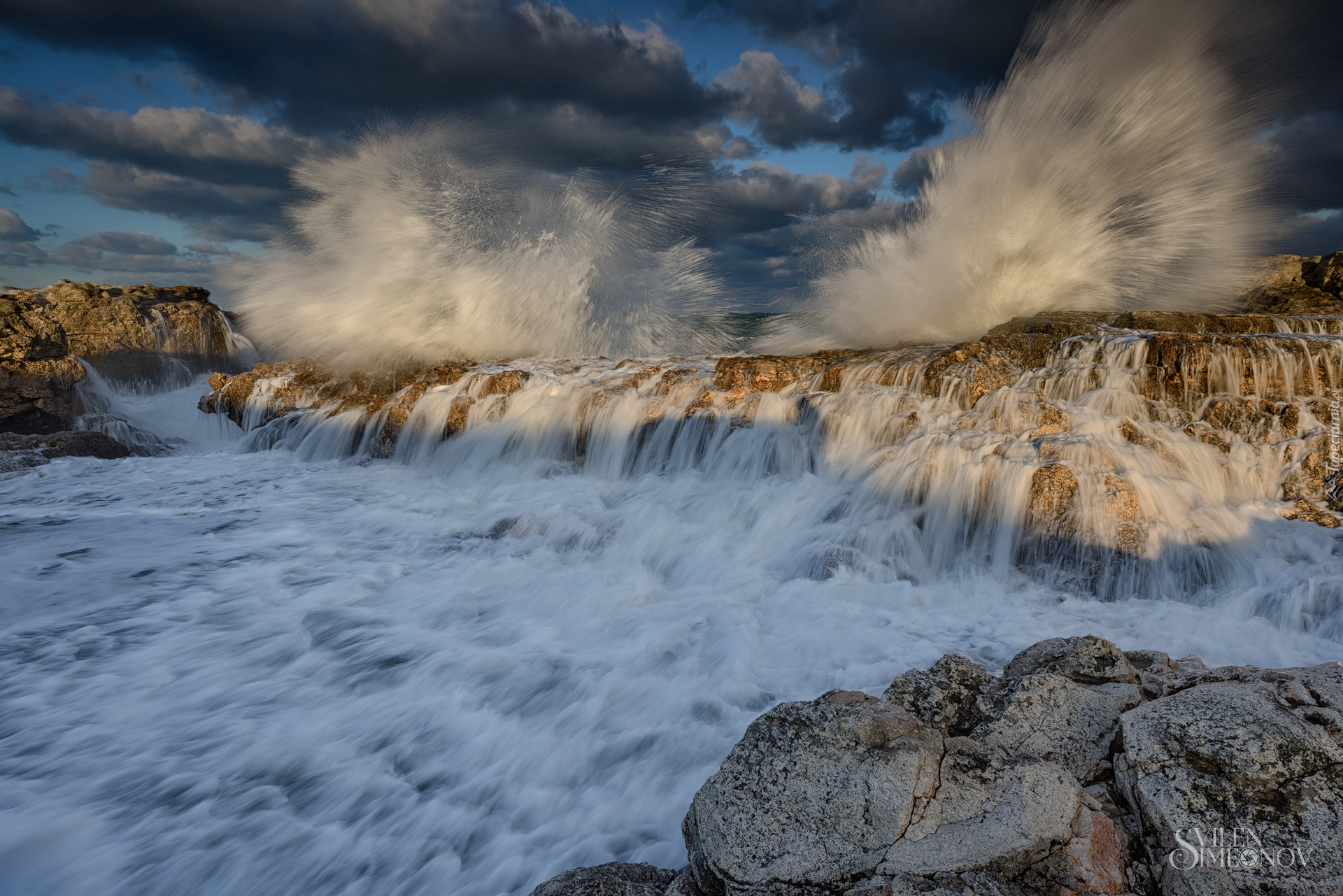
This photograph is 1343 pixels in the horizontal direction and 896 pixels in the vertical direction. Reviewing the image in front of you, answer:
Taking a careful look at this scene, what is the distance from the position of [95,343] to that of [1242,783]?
75.1ft

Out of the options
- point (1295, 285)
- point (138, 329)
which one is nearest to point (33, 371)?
point (138, 329)

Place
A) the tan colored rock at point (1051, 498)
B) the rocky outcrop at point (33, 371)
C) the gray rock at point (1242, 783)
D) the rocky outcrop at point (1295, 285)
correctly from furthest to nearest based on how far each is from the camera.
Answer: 1. the rocky outcrop at point (33, 371)
2. the rocky outcrop at point (1295, 285)
3. the tan colored rock at point (1051, 498)
4. the gray rock at point (1242, 783)

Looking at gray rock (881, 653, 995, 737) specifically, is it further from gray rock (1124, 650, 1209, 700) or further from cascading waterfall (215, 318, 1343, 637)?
cascading waterfall (215, 318, 1343, 637)

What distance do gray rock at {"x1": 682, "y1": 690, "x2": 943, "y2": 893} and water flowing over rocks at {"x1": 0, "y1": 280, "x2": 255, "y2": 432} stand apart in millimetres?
15323

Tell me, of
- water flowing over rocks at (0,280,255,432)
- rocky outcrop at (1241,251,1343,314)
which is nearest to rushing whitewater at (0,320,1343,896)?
rocky outcrop at (1241,251,1343,314)

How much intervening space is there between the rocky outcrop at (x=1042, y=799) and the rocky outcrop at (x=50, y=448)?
12.0 meters

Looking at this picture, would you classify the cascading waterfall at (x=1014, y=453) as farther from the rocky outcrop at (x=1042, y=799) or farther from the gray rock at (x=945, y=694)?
the rocky outcrop at (x=1042, y=799)

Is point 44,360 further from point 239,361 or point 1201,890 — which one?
point 1201,890

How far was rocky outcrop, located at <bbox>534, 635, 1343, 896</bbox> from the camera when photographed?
4.96ft

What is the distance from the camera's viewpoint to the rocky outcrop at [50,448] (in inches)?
357

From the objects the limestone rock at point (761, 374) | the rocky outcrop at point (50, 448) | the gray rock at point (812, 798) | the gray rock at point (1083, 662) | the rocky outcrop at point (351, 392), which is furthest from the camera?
the rocky outcrop at point (351, 392)

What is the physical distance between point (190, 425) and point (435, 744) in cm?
1447

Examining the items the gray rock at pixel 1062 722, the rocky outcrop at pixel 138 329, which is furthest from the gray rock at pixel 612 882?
the rocky outcrop at pixel 138 329

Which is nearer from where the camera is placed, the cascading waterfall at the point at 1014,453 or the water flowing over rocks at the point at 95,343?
the cascading waterfall at the point at 1014,453
